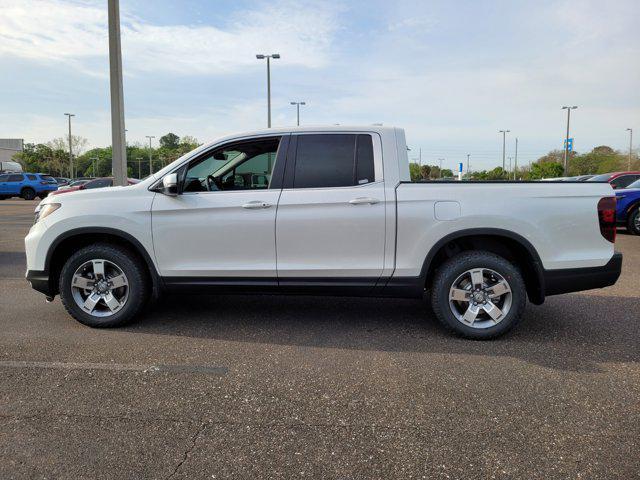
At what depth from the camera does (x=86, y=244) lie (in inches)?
201

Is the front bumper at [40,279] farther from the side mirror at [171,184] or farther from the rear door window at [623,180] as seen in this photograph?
the rear door window at [623,180]

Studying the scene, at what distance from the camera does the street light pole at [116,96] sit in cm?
1052

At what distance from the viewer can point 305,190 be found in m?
4.69

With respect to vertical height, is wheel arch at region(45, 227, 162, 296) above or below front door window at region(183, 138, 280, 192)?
below

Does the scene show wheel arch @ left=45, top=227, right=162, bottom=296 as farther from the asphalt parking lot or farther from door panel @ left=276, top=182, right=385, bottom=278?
door panel @ left=276, top=182, right=385, bottom=278

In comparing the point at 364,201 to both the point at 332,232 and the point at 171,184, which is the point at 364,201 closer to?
the point at 332,232

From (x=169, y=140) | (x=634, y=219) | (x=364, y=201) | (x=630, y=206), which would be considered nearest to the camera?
(x=364, y=201)

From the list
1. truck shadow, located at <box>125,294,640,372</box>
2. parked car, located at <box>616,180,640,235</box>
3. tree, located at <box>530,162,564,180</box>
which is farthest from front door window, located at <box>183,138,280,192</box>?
tree, located at <box>530,162,564,180</box>

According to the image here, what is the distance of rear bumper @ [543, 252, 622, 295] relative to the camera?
4492 millimetres

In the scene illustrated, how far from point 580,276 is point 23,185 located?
117 ft

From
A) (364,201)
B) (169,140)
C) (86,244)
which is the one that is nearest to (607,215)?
(364,201)

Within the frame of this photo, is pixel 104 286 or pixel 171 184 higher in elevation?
pixel 171 184

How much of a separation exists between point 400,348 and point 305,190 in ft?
5.29

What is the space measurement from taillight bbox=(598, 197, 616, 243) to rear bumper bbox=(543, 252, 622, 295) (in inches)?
9.9
